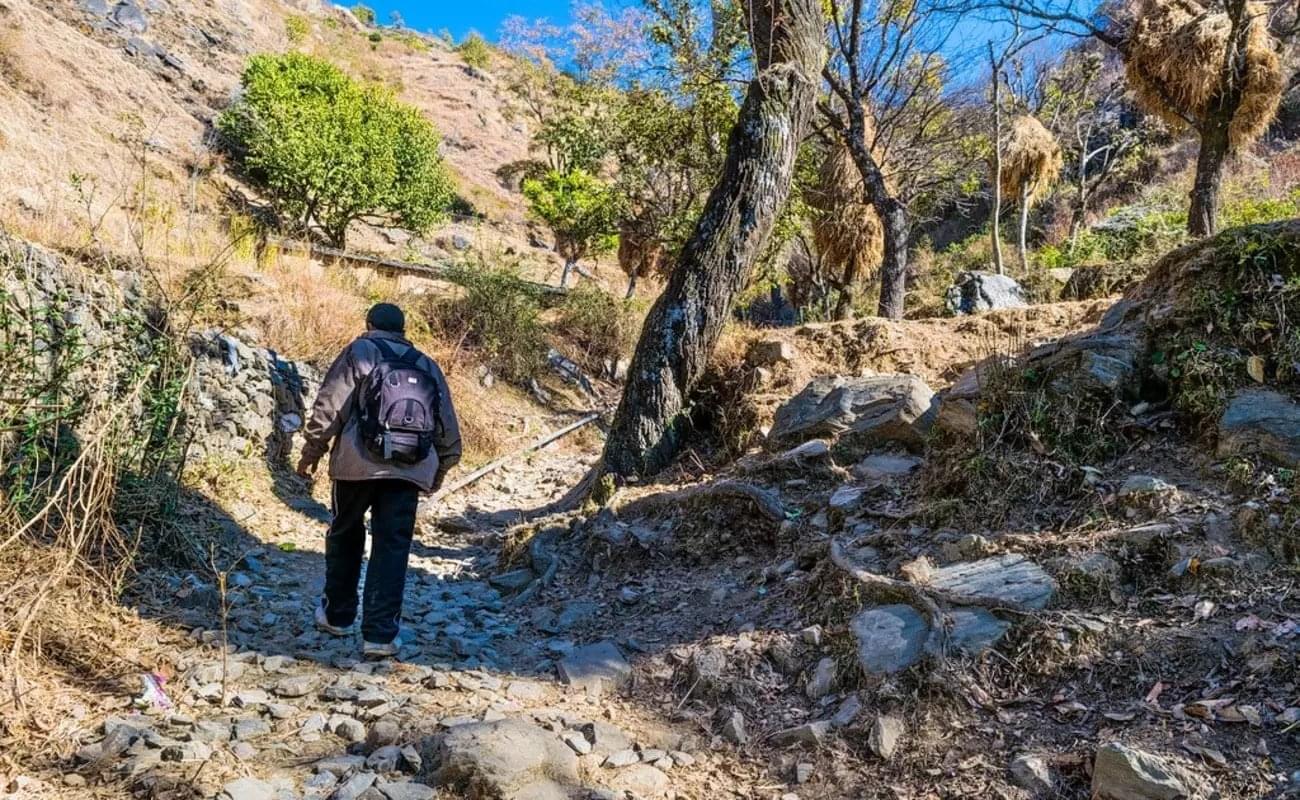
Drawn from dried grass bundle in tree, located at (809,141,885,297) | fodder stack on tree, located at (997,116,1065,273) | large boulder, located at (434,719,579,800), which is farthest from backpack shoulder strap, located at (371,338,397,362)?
fodder stack on tree, located at (997,116,1065,273)

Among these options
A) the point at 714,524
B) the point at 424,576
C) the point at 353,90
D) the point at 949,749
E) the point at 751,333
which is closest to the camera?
the point at 949,749

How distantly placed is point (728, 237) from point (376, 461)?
3242 millimetres

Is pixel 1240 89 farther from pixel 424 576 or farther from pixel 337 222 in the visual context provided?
pixel 337 222

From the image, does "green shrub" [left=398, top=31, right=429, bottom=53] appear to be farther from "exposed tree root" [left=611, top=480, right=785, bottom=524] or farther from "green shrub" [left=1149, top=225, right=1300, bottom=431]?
"green shrub" [left=1149, top=225, right=1300, bottom=431]

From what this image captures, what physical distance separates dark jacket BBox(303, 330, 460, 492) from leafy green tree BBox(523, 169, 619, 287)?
10404mm

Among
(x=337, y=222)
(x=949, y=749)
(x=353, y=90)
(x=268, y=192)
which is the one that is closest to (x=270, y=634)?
(x=949, y=749)

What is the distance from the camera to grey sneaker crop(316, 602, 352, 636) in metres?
3.33

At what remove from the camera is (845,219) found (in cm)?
1042

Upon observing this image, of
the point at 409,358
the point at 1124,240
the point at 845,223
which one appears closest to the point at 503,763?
the point at 409,358

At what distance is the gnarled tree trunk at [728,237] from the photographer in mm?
Result: 5391

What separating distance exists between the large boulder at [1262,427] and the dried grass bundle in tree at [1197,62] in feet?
23.9

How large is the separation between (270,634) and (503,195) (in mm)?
31645

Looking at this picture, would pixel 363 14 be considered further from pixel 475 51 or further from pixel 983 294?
pixel 983 294

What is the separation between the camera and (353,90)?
2189 cm
